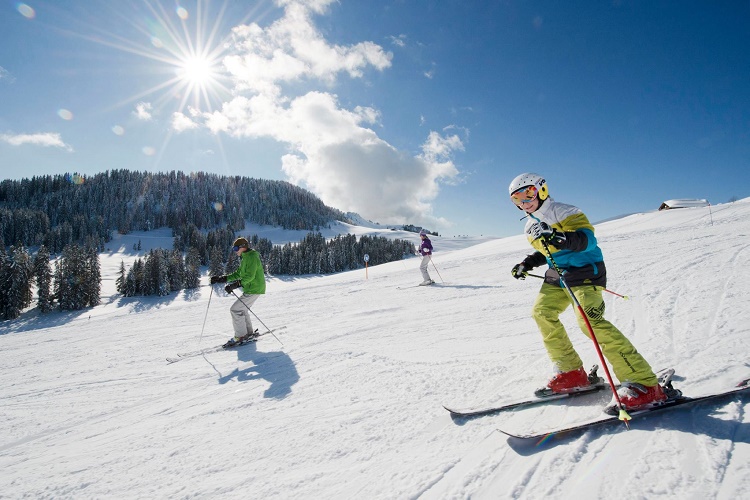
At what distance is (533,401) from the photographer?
3.12 m

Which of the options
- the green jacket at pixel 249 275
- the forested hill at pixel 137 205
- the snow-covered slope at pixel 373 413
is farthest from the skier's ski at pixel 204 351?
the forested hill at pixel 137 205

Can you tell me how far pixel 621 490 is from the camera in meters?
1.96

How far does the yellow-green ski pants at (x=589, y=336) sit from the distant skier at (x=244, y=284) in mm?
5659

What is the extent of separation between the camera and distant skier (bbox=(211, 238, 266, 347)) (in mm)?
6906

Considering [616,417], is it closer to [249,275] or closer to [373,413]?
[373,413]

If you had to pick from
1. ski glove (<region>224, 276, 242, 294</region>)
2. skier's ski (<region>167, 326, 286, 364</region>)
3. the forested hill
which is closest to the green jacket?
ski glove (<region>224, 276, 242, 294</region>)

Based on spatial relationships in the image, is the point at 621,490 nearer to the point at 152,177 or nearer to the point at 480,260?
the point at 480,260

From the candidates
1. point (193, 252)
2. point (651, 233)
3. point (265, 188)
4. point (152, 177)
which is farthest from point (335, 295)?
point (152, 177)

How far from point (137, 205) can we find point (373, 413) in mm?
175965

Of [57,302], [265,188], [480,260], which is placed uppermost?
[265,188]

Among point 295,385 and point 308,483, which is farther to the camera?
point 295,385

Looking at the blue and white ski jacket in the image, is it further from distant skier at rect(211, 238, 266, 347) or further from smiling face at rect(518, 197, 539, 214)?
distant skier at rect(211, 238, 266, 347)

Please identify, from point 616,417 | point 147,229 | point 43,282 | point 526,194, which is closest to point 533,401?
point 616,417

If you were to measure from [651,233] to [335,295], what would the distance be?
1668 cm
